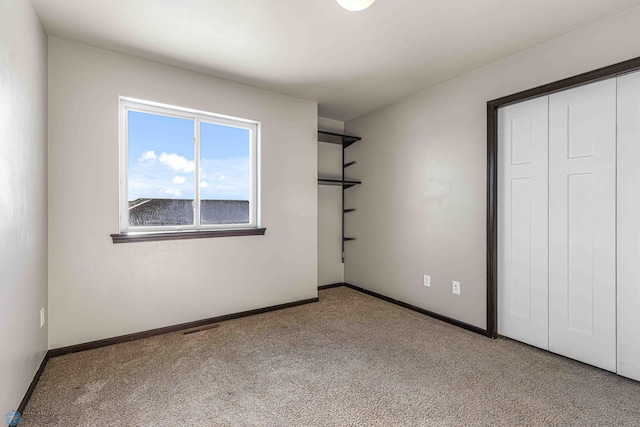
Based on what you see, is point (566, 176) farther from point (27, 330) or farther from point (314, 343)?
point (27, 330)

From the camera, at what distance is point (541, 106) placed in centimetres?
243

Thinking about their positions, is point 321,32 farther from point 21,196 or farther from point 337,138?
point 21,196

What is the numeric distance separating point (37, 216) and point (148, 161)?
3.11 ft

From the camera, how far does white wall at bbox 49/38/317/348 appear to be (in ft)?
7.79

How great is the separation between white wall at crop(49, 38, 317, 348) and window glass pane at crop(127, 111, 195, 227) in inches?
6.7

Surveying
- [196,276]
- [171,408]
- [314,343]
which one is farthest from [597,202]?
[196,276]

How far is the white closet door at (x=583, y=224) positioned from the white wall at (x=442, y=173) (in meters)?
0.29

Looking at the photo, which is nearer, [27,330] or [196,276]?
[27,330]

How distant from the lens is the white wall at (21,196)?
56.6 inches

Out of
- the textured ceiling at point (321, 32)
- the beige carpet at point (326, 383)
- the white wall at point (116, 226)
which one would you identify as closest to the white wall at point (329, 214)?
the white wall at point (116, 226)

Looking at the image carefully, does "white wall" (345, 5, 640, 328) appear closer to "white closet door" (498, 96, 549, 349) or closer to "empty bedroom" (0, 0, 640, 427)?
"empty bedroom" (0, 0, 640, 427)

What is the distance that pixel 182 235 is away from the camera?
285 centimetres

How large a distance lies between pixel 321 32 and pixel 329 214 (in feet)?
8.36

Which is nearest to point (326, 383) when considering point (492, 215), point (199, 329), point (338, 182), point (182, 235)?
point (199, 329)
